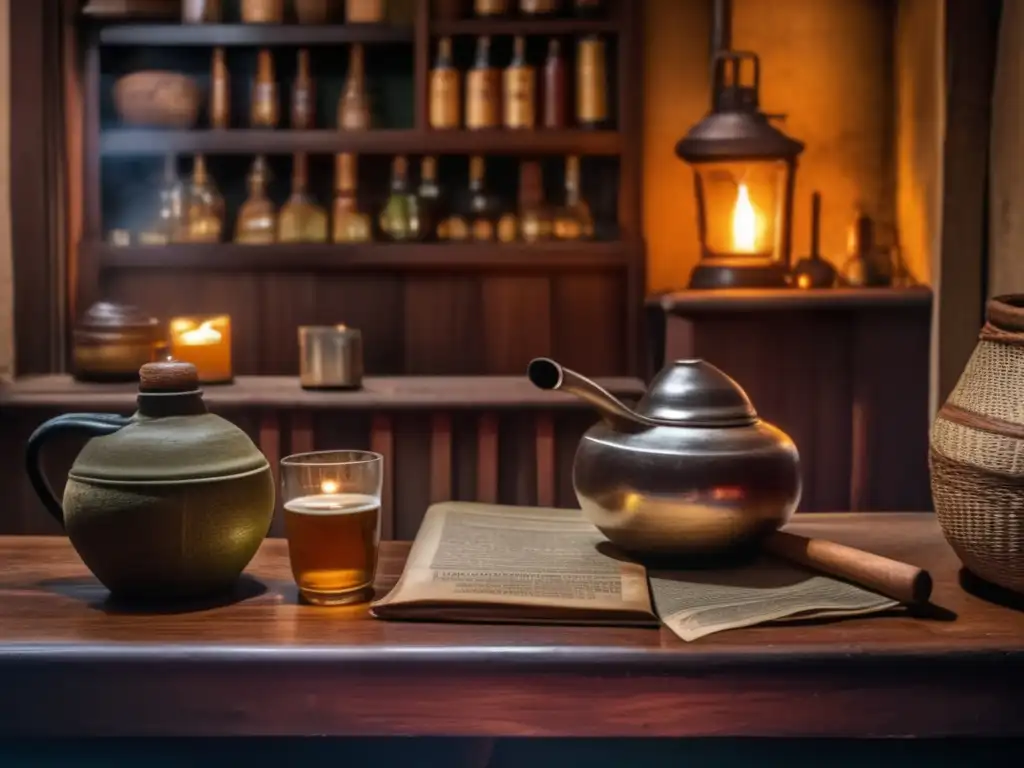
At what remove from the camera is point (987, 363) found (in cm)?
102

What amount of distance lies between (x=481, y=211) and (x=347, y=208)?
0.33 meters

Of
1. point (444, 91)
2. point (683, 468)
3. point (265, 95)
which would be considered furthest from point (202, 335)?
point (683, 468)

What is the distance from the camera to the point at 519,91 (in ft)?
9.68

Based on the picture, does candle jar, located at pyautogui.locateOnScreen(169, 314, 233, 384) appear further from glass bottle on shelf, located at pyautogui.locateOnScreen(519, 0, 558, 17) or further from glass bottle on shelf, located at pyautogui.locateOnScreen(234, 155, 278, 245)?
glass bottle on shelf, located at pyautogui.locateOnScreen(519, 0, 558, 17)

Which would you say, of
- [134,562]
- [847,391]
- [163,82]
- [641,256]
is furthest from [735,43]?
[134,562]

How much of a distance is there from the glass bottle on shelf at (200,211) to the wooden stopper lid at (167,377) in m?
2.02

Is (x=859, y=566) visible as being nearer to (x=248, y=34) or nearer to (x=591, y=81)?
(x=591, y=81)

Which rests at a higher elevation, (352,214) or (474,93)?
(474,93)

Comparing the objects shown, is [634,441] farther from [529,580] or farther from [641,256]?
[641,256]

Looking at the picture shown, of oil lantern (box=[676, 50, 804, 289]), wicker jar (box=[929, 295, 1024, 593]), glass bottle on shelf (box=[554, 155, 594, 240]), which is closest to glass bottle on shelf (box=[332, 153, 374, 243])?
glass bottle on shelf (box=[554, 155, 594, 240])

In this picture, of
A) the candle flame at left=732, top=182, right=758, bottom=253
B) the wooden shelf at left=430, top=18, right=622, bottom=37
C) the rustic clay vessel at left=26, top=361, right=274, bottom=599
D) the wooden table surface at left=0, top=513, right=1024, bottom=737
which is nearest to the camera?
the wooden table surface at left=0, top=513, right=1024, bottom=737

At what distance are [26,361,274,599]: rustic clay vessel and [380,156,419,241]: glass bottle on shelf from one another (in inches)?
77.2

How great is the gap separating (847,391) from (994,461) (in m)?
1.57

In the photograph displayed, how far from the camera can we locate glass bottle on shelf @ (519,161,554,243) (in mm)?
2980
